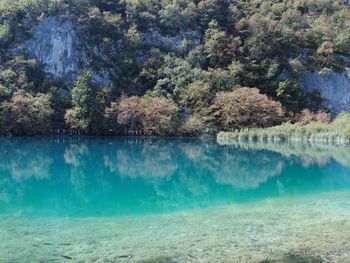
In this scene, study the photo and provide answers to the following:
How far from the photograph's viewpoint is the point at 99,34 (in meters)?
47.4

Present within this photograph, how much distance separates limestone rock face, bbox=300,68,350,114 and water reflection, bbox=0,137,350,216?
1948 centimetres

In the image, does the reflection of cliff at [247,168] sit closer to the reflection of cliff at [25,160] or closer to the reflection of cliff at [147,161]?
the reflection of cliff at [147,161]

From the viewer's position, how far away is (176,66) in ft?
148

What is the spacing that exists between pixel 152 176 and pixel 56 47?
32799 mm

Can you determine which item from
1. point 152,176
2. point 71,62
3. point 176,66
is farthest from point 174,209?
point 71,62

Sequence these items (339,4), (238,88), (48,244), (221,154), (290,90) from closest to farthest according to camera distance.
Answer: (48,244), (221,154), (238,88), (290,90), (339,4)

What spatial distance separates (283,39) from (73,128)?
82.1ft

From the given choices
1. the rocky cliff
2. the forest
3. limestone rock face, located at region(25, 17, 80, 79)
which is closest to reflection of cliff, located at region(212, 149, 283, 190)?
the forest

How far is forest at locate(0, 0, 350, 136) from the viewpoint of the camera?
3878 cm

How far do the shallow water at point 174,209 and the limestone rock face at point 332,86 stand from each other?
80.8 feet

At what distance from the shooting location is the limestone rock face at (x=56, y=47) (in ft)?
149

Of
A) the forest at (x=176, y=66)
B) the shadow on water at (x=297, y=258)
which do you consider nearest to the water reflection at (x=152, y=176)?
the shadow on water at (x=297, y=258)

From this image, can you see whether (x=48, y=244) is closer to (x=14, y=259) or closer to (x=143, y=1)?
(x=14, y=259)

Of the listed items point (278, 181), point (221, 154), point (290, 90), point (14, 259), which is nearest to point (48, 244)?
point (14, 259)
